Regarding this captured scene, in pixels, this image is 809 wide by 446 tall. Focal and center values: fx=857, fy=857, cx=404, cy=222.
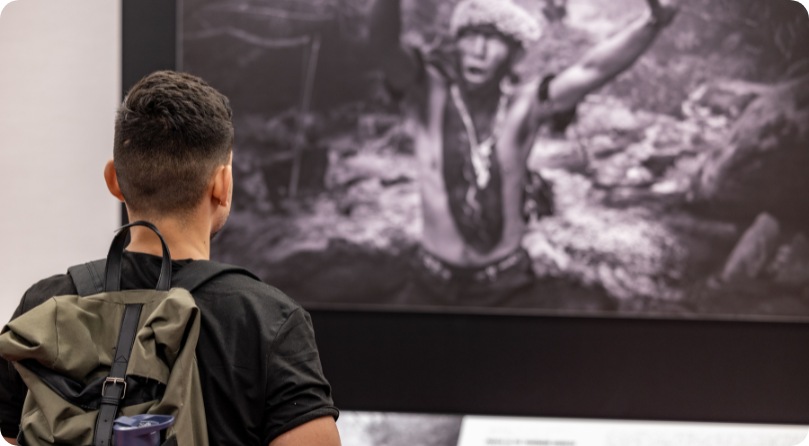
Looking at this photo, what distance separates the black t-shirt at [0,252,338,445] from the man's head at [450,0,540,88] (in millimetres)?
2029

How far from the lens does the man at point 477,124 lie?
9.90ft

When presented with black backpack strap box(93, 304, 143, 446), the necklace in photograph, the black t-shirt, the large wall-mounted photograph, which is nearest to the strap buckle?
black backpack strap box(93, 304, 143, 446)

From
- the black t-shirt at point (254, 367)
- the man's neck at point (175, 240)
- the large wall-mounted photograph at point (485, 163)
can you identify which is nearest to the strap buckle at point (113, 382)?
the black t-shirt at point (254, 367)

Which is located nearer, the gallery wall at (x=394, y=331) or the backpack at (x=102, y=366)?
the backpack at (x=102, y=366)

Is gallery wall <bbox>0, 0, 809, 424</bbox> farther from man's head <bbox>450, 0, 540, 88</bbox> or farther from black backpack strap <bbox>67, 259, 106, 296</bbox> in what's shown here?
black backpack strap <bbox>67, 259, 106, 296</bbox>

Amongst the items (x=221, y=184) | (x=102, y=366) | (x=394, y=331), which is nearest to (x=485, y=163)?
(x=394, y=331)

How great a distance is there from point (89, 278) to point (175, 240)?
0.43 ft

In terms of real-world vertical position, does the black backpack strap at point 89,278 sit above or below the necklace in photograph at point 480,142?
above

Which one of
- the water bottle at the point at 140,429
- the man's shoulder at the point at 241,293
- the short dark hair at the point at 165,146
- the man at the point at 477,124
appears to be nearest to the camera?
the water bottle at the point at 140,429

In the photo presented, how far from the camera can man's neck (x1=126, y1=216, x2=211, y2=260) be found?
1.22 m

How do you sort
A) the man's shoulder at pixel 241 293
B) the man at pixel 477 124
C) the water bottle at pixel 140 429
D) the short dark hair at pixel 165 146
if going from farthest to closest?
1. the man at pixel 477 124
2. the short dark hair at pixel 165 146
3. the man's shoulder at pixel 241 293
4. the water bottle at pixel 140 429

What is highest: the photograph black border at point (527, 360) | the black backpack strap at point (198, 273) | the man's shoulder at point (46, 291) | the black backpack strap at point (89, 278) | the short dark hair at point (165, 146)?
the short dark hair at point (165, 146)

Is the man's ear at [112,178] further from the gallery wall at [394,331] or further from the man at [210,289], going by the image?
the gallery wall at [394,331]

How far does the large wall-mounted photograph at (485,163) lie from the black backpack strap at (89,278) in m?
1.82
